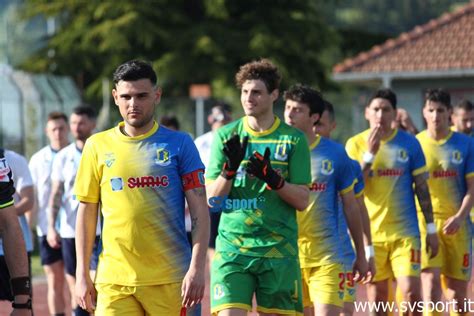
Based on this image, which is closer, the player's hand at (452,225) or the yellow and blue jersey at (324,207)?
the yellow and blue jersey at (324,207)

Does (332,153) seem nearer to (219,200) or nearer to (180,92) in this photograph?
(219,200)

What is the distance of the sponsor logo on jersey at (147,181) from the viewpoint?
7129mm

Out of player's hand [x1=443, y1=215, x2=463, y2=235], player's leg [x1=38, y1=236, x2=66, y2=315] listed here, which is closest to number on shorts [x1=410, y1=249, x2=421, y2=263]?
player's hand [x1=443, y1=215, x2=463, y2=235]

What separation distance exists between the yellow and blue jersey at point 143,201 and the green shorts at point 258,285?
115cm

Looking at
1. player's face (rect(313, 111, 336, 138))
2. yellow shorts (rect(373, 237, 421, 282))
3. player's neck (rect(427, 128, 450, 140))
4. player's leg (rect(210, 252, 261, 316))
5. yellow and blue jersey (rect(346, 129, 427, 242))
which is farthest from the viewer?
player's neck (rect(427, 128, 450, 140))

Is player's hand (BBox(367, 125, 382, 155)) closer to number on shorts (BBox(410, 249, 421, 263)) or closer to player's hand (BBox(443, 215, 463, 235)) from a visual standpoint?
number on shorts (BBox(410, 249, 421, 263))

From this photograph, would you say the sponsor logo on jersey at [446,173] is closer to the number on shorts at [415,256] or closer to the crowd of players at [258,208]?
the crowd of players at [258,208]

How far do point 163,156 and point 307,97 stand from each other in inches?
108

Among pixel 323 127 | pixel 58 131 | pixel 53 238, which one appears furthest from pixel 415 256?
pixel 58 131

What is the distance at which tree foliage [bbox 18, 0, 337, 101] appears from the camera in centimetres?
3897

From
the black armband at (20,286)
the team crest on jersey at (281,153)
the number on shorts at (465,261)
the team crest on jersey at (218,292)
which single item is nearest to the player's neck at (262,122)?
the team crest on jersey at (281,153)

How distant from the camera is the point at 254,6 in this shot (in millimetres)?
41062

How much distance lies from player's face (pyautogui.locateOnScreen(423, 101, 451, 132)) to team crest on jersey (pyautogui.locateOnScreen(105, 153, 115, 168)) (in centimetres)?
561

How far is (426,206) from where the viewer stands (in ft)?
Answer: 36.9
